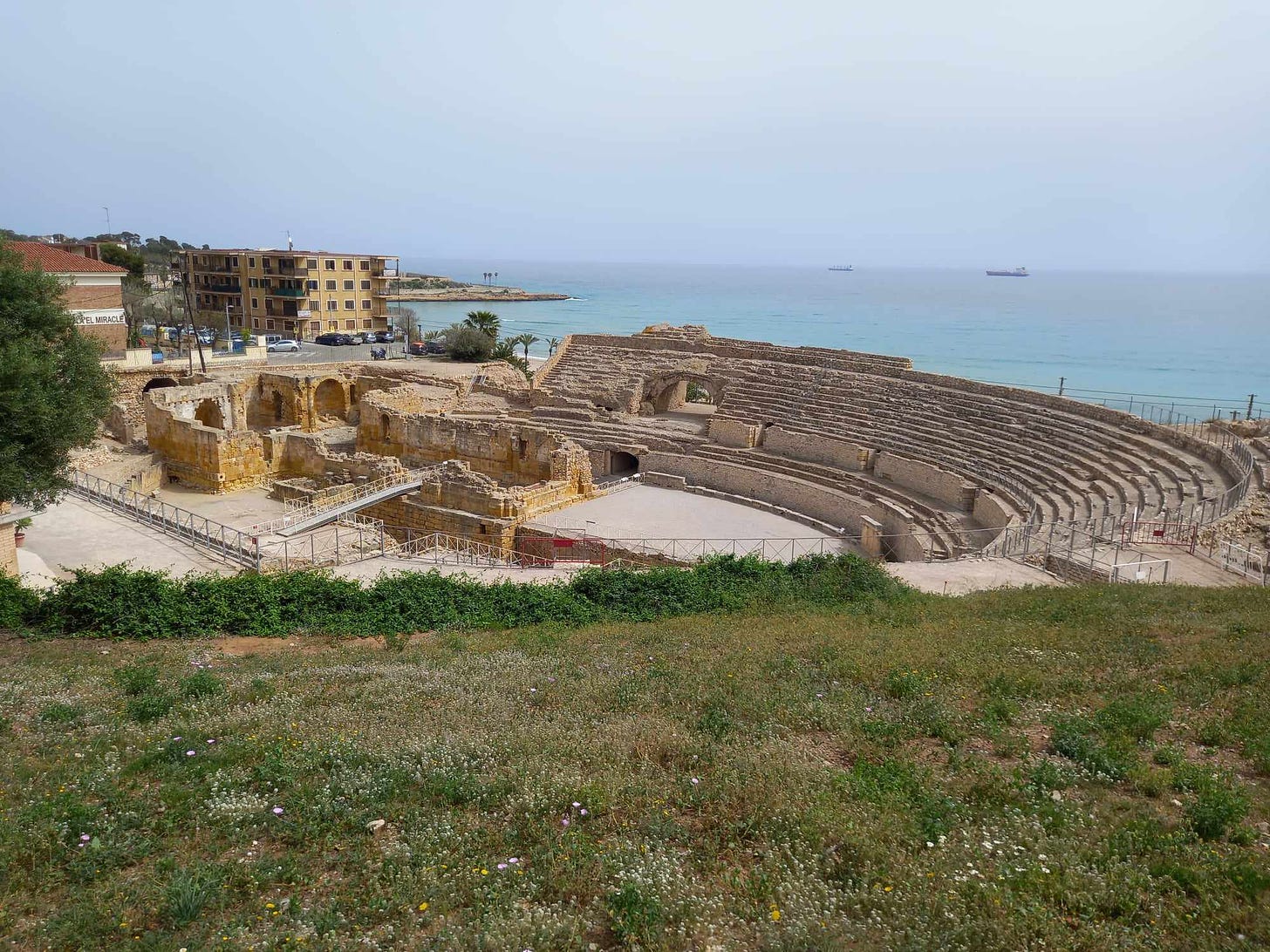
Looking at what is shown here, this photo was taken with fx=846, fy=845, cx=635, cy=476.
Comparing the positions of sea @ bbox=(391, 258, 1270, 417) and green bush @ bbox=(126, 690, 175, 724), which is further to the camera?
sea @ bbox=(391, 258, 1270, 417)

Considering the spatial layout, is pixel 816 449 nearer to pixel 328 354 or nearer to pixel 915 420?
pixel 915 420

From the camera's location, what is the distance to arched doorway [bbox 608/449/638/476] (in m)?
32.6

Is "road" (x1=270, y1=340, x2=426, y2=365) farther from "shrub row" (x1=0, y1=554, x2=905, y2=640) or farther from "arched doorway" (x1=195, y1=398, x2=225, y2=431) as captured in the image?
"shrub row" (x1=0, y1=554, x2=905, y2=640)

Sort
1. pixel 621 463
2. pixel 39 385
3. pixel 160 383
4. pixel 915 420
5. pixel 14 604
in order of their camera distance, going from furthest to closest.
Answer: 1. pixel 160 383
2. pixel 621 463
3. pixel 915 420
4. pixel 39 385
5. pixel 14 604

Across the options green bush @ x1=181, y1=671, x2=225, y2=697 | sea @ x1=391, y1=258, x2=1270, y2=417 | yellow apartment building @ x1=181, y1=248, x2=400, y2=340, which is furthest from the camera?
sea @ x1=391, y1=258, x2=1270, y2=417

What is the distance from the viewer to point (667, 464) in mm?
30703

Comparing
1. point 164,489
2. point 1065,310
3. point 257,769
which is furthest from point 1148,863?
point 1065,310

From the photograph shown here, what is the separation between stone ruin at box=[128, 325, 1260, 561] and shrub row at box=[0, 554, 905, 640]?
23.1 feet

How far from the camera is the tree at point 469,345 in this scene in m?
50.2

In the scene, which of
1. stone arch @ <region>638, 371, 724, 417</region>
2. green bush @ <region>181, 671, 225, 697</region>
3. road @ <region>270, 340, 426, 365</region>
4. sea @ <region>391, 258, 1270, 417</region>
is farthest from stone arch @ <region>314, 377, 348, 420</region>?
sea @ <region>391, 258, 1270, 417</region>

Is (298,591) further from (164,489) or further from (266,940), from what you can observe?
(164,489)

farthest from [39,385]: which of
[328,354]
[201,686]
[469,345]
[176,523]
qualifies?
[328,354]

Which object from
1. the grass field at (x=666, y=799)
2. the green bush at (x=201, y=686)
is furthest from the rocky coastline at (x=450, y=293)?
the grass field at (x=666, y=799)

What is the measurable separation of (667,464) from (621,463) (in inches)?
120
